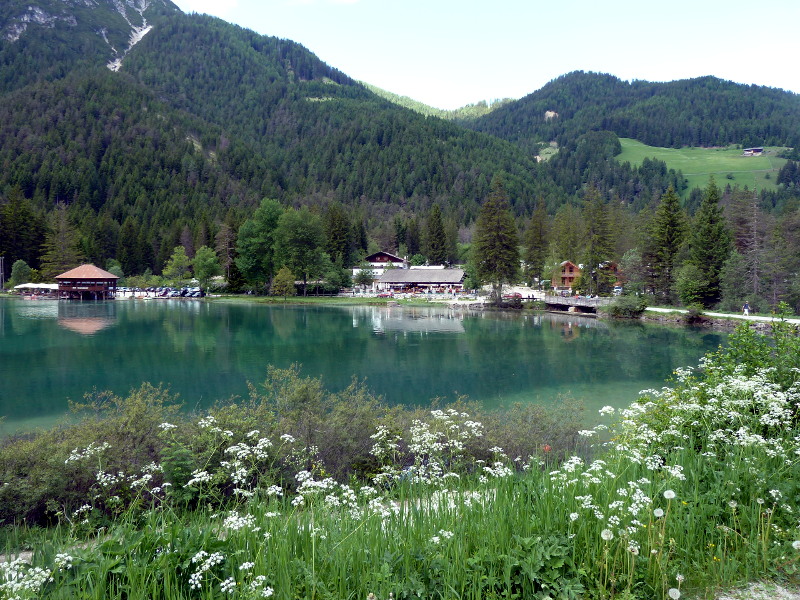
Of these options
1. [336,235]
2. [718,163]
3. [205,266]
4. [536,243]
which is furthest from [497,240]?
[718,163]

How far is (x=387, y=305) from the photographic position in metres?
65.9

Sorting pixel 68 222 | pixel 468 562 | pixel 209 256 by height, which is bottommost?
pixel 468 562

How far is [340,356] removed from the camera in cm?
2741

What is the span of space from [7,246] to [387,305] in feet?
217

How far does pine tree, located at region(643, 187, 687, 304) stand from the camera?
52875mm

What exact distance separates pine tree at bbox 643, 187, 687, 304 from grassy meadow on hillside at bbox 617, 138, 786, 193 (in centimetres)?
10465

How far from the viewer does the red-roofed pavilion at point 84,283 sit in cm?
7344

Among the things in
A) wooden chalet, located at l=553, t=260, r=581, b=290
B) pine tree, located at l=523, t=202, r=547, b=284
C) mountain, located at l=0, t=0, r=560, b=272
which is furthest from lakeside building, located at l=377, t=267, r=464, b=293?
mountain, located at l=0, t=0, r=560, b=272

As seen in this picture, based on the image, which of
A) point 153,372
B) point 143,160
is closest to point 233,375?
point 153,372

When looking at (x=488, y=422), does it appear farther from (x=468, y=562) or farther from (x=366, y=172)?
(x=366, y=172)

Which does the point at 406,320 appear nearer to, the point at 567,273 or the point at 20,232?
the point at 567,273

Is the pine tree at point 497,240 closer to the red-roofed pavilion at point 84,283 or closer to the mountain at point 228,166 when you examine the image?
the mountain at point 228,166

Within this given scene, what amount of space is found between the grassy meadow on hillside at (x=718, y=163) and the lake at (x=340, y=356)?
131950 mm

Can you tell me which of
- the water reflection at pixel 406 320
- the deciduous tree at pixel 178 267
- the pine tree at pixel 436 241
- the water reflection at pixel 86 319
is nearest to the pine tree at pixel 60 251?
the deciduous tree at pixel 178 267
